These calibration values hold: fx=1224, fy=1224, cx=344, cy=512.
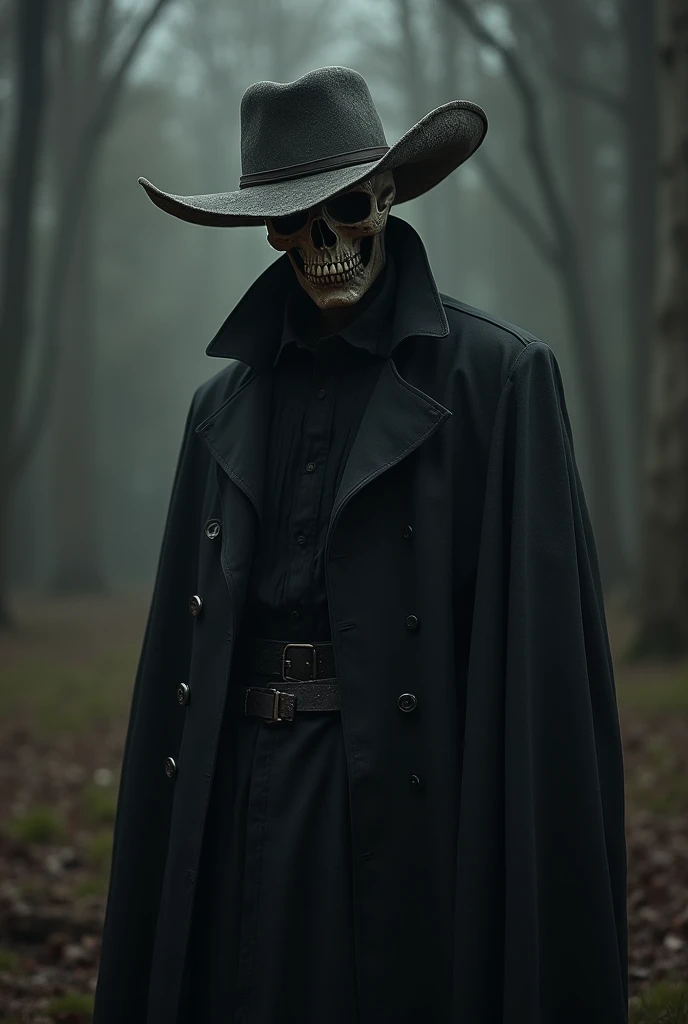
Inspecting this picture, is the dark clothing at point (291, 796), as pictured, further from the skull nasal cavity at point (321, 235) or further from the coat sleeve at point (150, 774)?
the coat sleeve at point (150, 774)

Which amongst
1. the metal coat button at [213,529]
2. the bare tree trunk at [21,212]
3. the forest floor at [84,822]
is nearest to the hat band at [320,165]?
the metal coat button at [213,529]

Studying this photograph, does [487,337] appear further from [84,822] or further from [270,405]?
[84,822]

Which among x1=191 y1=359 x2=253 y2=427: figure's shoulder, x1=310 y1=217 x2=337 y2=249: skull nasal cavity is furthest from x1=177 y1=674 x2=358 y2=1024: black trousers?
x1=310 y1=217 x2=337 y2=249: skull nasal cavity

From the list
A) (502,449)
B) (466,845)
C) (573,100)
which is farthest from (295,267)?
(573,100)

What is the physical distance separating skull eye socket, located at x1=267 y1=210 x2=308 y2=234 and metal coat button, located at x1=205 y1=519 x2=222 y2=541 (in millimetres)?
754

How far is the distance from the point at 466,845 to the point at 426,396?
3.38 ft

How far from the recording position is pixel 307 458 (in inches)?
121

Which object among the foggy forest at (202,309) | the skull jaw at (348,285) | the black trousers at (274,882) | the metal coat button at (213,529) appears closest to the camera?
the black trousers at (274,882)

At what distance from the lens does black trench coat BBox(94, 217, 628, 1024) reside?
2.67m

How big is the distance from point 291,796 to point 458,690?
0.47 metres

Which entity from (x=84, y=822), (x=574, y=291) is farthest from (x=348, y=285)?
(x=574, y=291)

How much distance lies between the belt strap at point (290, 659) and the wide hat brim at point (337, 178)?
3.38 feet

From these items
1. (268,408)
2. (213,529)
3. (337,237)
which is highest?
(337,237)

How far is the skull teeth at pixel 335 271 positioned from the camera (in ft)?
9.86
